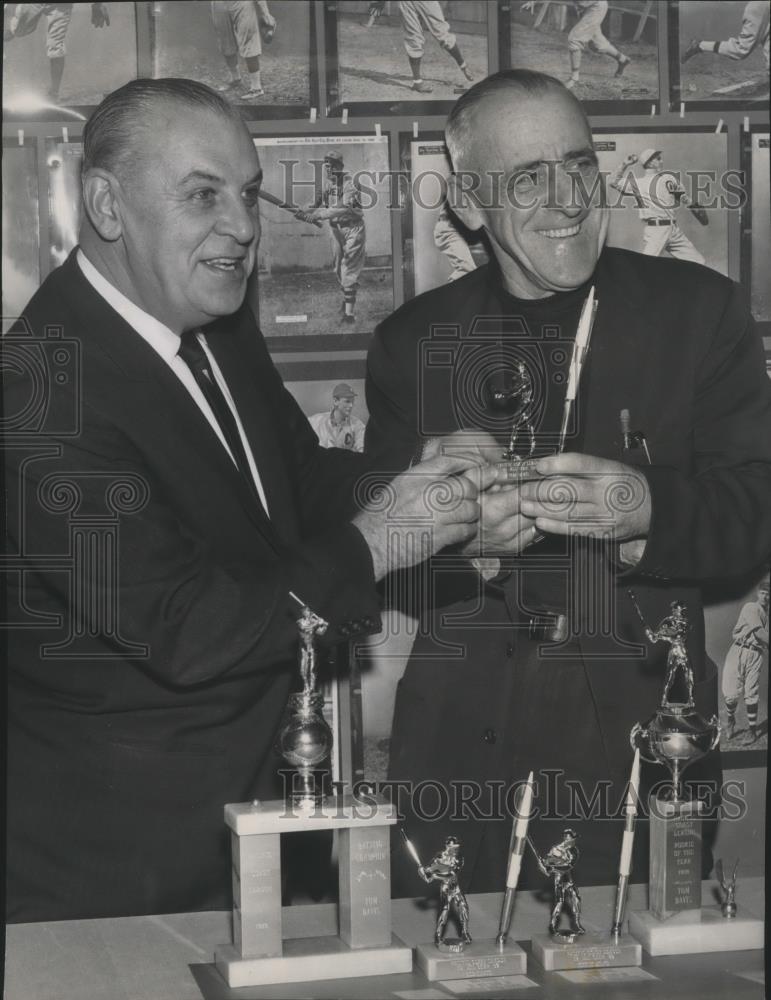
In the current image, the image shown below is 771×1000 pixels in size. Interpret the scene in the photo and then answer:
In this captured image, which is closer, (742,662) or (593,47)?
A: (593,47)

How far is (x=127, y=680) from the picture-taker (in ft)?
8.86

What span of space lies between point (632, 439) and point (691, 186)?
732 mm

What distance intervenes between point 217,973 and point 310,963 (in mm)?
134

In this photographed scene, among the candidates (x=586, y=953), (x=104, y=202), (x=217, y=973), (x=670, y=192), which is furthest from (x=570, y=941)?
(x=670, y=192)

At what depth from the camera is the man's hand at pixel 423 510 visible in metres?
2.55

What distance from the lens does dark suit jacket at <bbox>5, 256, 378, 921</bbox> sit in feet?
8.04

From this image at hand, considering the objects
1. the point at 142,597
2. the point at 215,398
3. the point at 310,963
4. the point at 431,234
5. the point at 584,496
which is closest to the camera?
the point at 310,963

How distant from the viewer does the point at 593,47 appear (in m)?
2.97

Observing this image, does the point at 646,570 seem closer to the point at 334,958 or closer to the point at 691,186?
the point at 691,186

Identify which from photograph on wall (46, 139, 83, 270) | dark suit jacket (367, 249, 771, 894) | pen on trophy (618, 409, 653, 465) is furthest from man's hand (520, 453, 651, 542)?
photograph on wall (46, 139, 83, 270)

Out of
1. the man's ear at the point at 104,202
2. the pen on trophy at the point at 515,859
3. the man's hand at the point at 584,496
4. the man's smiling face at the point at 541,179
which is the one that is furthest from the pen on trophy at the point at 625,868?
the man's ear at the point at 104,202

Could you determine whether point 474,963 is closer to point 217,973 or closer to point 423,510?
point 217,973

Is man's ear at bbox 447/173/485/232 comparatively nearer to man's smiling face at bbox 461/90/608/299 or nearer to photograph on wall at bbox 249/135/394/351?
man's smiling face at bbox 461/90/608/299

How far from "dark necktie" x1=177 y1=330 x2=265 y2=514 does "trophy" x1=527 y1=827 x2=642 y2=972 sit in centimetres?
102
